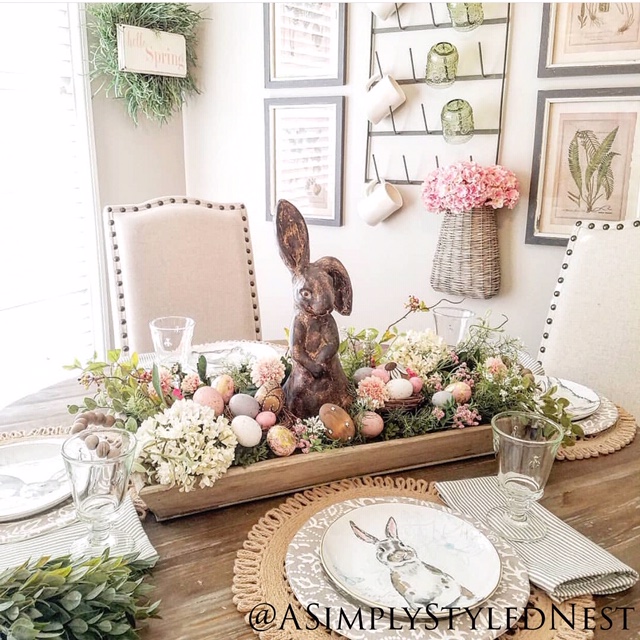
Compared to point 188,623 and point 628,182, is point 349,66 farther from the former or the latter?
point 188,623

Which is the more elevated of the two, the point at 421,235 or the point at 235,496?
the point at 421,235

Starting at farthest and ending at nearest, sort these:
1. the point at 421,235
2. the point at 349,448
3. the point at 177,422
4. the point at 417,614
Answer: the point at 421,235
the point at 349,448
the point at 177,422
the point at 417,614

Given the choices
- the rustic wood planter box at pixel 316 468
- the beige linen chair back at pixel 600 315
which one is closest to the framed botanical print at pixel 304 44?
the beige linen chair back at pixel 600 315

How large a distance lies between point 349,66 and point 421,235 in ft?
Answer: 2.46

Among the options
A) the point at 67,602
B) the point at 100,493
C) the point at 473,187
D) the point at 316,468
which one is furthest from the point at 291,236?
the point at 473,187

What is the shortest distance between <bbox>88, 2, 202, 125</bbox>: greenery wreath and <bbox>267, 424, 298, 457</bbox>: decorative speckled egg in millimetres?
1897

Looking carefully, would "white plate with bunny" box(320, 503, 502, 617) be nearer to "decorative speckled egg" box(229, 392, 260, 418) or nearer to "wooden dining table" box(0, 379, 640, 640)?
"wooden dining table" box(0, 379, 640, 640)

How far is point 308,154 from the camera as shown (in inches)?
101

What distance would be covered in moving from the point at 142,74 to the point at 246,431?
198 centimetres

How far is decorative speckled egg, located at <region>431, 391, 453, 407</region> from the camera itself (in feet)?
3.46

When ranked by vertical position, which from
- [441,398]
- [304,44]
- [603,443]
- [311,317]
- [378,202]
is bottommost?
[603,443]

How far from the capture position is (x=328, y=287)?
969mm

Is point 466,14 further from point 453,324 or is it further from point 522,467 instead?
point 522,467

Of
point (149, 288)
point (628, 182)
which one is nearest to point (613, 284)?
point (628, 182)
